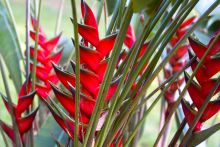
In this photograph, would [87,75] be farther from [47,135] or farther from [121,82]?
[47,135]

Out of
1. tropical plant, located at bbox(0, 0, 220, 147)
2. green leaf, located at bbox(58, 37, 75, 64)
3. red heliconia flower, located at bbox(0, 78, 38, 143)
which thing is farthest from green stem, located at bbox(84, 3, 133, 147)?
green leaf, located at bbox(58, 37, 75, 64)

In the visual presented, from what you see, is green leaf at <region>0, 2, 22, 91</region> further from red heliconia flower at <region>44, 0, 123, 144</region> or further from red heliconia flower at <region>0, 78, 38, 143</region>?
red heliconia flower at <region>44, 0, 123, 144</region>

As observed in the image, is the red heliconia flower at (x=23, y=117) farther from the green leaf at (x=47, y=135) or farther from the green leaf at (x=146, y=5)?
the green leaf at (x=146, y=5)

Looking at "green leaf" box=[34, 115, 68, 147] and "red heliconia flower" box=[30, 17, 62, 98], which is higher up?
"red heliconia flower" box=[30, 17, 62, 98]

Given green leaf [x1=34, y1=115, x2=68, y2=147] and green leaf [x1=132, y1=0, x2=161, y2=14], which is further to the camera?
green leaf [x1=34, y1=115, x2=68, y2=147]

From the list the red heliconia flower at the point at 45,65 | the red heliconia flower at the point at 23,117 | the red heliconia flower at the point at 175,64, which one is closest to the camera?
the red heliconia flower at the point at 23,117

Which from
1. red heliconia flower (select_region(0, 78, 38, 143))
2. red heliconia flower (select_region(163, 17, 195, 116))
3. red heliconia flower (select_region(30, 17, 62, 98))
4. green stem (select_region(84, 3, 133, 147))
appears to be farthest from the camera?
red heliconia flower (select_region(163, 17, 195, 116))

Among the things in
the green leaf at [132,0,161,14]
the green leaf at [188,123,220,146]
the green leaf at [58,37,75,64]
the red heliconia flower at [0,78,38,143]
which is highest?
the green leaf at [132,0,161,14]

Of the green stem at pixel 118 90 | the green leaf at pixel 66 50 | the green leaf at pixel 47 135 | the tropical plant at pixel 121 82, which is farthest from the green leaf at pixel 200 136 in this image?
the green leaf at pixel 66 50
